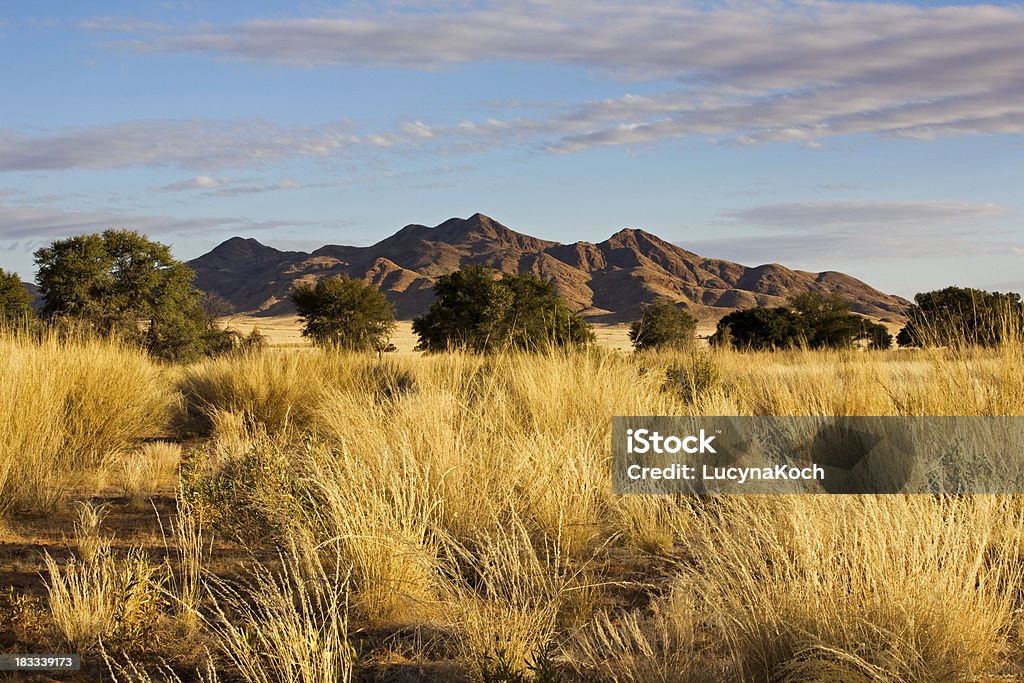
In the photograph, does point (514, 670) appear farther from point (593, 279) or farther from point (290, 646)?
point (593, 279)

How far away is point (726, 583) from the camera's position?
4.19 m

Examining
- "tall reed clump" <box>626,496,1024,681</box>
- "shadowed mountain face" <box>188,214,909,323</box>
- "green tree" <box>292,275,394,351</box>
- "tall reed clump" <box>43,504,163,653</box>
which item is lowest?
"tall reed clump" <box>43,504,163,653</box>

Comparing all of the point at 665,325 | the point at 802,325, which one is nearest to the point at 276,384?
the point at 802,325

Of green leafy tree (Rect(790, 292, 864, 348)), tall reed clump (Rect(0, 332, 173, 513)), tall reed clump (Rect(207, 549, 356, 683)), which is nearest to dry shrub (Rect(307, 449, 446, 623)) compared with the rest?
tall reed clump (Rect(207, 549, 356, 683))

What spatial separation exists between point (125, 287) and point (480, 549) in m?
27.0

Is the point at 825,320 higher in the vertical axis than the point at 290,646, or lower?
higher

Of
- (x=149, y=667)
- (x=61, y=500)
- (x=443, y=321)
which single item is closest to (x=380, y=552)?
(x=149, y=667)

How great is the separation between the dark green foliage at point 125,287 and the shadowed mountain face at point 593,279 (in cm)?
9169

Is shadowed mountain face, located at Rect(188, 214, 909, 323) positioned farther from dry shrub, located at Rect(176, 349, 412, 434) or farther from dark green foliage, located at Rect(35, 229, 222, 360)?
dry shrub, located at Rect(176, 349, 412, 434)

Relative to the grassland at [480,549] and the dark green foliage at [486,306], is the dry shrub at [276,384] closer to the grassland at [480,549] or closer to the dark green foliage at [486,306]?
the grassland at [480,549]

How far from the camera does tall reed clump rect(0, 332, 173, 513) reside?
23.8 ft

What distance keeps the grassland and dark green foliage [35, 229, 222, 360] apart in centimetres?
1876

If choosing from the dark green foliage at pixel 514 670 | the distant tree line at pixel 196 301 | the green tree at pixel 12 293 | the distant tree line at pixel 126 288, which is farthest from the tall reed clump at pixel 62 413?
the green tree at pixel 12 293

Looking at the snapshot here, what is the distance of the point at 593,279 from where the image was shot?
163 metres
